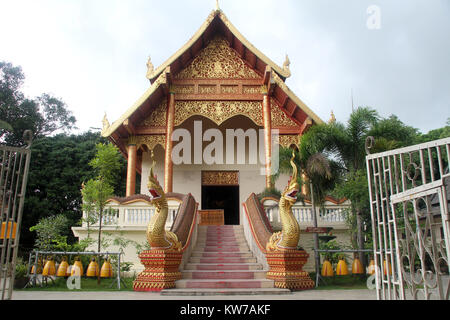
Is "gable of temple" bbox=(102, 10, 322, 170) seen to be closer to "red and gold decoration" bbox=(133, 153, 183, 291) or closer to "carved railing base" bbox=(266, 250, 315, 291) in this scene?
Result: "red and gold decoration" bbox=(133, 153, 183, 291)

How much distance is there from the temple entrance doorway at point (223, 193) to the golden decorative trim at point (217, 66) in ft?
12.3

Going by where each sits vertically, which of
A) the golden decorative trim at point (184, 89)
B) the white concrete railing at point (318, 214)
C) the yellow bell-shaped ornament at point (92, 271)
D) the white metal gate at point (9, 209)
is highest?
the golden decorative trim at point (184, 89)

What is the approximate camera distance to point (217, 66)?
1242 centimetres

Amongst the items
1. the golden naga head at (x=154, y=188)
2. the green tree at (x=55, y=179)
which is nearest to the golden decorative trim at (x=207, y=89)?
the golden naga head at (x=154, y=188)

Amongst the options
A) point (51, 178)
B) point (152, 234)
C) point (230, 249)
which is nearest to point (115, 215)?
point (230, 249)

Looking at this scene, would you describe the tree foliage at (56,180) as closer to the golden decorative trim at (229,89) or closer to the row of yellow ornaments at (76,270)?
the golden decorative trim at (229,89)

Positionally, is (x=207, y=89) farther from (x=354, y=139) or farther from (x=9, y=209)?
(x=9, y=209)

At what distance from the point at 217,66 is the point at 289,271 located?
828cm

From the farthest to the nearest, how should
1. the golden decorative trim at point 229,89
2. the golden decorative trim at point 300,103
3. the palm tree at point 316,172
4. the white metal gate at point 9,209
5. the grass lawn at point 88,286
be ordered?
the golden decorative trim at point 229,89 < the golden decorative trim at point 300,103 < the palm tree at point 316,172 < the grass lawn at point 88,286 < the white metal gate at point 9,209

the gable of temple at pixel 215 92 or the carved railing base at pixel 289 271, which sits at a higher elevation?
the gable of temple at pixel 215 92

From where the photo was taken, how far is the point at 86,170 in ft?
72.2

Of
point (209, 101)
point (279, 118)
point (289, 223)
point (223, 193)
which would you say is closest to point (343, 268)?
point (289, 223)

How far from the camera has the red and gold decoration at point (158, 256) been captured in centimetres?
575

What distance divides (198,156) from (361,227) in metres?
7.57
